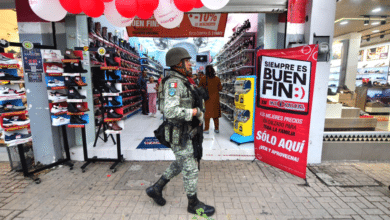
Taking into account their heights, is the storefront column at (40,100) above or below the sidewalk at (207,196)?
above

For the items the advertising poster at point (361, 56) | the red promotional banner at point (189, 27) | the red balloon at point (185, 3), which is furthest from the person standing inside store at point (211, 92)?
the advertising poster at point (361, 56)

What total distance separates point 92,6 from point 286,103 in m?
3.37

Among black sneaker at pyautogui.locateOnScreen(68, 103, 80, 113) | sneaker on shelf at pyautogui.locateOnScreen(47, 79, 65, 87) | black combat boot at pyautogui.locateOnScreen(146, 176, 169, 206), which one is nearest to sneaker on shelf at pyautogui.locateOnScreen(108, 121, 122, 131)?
black sneaker at pyautogui.locateOnScreen(68, 103, 80, 113)

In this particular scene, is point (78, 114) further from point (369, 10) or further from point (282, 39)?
point (369, 10)

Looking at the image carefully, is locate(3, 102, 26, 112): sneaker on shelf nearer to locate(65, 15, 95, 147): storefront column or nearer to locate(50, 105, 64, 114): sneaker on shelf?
locate(50, 105, 64, 114): sneaker on shelf

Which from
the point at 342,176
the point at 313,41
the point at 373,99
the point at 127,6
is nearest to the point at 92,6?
the point at 127,6

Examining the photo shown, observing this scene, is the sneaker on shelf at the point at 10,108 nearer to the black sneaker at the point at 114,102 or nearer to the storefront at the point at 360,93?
the black sneaker at the point at 114,102

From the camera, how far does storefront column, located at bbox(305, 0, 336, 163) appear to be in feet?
10.5

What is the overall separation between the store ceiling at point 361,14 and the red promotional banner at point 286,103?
264 centimetres

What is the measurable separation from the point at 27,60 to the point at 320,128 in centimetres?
556

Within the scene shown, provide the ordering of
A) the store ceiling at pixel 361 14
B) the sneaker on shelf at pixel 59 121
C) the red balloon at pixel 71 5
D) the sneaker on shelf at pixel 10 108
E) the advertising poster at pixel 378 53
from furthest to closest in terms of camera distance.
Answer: the advertising poster at pixel 378 53
the store ceiling at pixel 361 14
the sneaker on shelf at pixel 59 121
the sneaker on shelf at pixel 10 108
the red balloon at pixel 71 5

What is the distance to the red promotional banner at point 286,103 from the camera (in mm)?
2709

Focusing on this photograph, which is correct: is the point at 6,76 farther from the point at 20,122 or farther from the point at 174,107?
the point at 174,107

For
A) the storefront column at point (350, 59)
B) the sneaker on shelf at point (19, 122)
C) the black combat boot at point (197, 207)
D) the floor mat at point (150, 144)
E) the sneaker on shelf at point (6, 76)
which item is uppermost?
the storefront column at point (350, 59)
